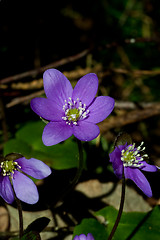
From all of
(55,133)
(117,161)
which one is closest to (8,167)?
(55,133)

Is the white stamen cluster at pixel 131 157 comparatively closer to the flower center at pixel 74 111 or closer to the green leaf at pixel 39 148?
the flower center at pixel 74 111

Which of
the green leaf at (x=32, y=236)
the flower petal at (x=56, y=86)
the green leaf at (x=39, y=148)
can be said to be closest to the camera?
the green leaf at (x=32, y=236)

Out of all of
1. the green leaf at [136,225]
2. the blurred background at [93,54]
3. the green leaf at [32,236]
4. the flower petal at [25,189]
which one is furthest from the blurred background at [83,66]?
the green leaf at [32,236]

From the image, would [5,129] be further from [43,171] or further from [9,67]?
[43,171]

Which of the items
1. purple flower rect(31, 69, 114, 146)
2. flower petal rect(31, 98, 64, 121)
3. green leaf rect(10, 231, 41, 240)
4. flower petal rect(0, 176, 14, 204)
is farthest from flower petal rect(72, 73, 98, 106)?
green leaf rect(10, 231, 41, 240)

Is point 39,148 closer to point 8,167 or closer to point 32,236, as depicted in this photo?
point 8,167

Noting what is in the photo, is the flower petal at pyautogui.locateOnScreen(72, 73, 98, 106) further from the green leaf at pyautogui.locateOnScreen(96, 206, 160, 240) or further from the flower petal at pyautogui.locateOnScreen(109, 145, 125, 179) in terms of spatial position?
the green leaf at pyautogui.locateOnScreen(96, 206, 160, 240)

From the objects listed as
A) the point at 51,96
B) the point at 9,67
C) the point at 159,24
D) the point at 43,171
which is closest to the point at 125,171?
the point at 43,171
